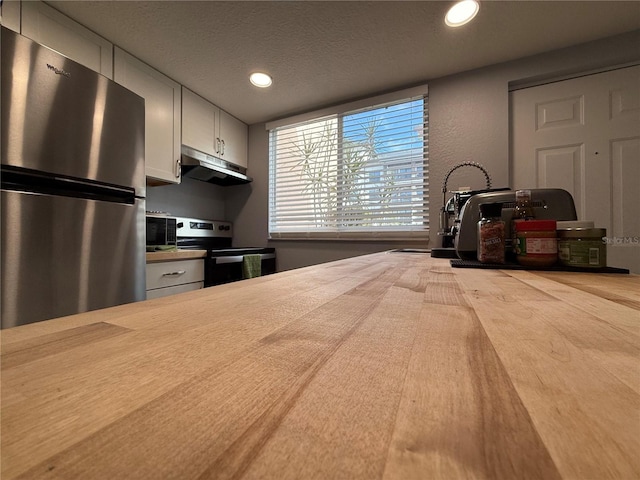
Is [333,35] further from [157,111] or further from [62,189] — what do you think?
[62,189]

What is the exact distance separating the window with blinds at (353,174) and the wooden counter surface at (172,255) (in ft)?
2.81

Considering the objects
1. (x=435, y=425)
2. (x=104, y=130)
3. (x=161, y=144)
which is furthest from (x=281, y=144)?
(x=435, y=425)

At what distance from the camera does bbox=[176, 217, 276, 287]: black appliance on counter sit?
202 cm

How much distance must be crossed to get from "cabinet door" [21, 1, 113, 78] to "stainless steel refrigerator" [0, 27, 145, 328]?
0.42 meters

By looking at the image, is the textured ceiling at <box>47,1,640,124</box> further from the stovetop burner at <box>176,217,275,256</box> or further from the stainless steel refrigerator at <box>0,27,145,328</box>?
the stovetop burner at <box>176,217,275,256</box>

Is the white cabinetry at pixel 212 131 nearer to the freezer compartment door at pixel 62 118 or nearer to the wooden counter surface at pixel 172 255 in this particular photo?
the freezer compartment door at pixel 62 118

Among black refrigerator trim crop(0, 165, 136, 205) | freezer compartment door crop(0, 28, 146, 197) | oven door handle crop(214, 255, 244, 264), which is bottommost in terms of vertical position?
oven door handle crop(214, 255, 244, 264)

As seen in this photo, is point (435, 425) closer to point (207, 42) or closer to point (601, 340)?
point (601, 340)

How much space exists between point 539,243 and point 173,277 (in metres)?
1.86

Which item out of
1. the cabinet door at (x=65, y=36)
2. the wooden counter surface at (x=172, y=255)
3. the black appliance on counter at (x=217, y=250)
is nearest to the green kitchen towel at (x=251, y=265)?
the black appliance on counter at (x=217, y=250)

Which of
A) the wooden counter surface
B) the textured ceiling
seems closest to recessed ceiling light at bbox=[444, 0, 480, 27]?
the textured ceiling

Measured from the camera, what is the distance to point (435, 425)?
126mm

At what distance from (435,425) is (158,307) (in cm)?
32

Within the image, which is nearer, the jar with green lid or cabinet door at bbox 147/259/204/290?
the jar with green lid
